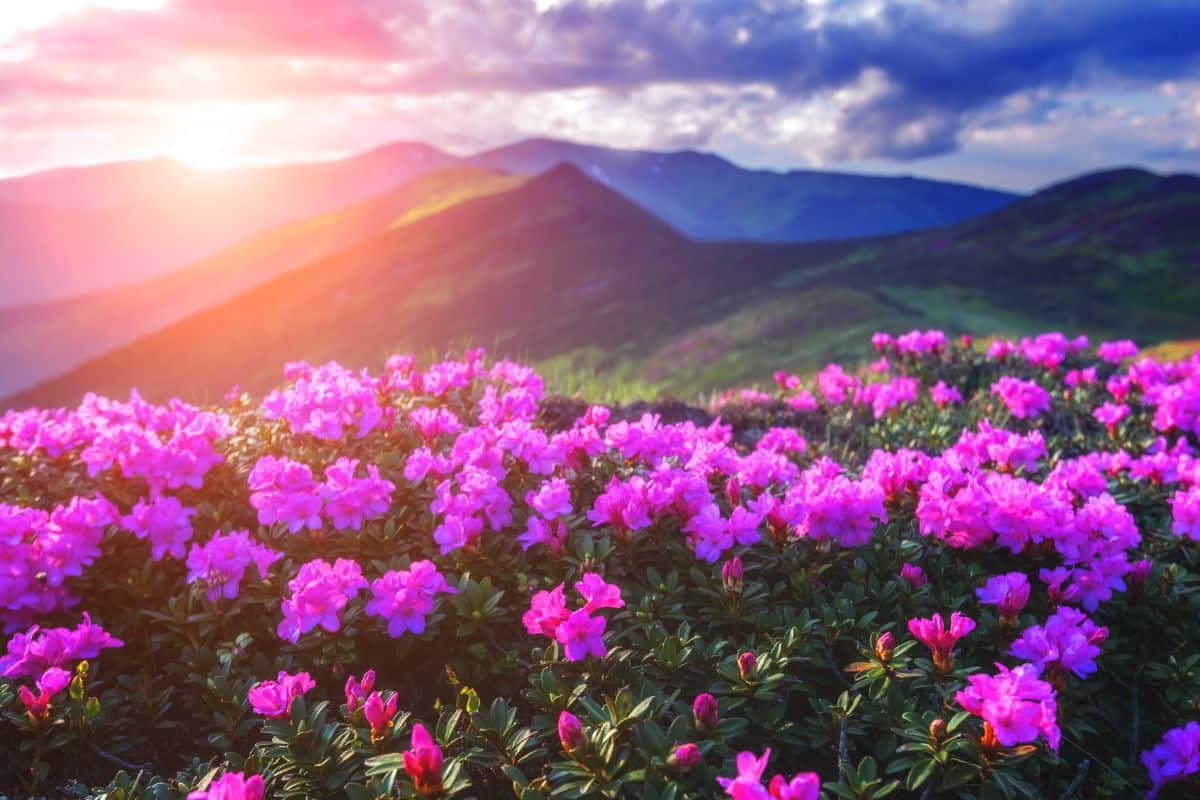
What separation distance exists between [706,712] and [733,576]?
80 centimetres

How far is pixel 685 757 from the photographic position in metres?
2.31

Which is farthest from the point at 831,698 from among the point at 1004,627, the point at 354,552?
the point at 354,552

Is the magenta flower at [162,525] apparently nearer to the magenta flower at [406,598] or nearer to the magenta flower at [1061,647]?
the magenta flower at [406,598]

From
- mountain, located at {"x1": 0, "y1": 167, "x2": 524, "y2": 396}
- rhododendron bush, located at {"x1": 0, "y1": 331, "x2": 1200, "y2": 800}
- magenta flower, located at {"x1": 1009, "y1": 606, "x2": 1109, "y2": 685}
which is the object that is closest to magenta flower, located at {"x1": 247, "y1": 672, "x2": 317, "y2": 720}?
rhododendron bush, located at {"x1": 0, "y1": 331, "x2": 1200, "y2": 800}

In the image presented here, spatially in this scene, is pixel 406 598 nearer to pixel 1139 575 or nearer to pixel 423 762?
pixel 423 762

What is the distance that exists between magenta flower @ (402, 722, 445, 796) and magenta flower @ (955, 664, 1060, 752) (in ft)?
5.13

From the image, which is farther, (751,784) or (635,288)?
(635,288)

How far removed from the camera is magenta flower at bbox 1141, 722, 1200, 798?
2.88 metres

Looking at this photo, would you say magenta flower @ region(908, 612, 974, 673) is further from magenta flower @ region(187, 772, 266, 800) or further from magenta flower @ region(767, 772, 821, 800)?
magenta flower @ region(187, 772, 266, 800)

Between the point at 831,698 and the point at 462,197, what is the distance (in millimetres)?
73746

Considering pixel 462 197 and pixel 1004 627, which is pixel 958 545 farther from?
pixel 462 197

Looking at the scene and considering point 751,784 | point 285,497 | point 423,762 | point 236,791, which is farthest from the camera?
point 285,497

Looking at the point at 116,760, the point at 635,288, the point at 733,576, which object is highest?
the point at 733,576

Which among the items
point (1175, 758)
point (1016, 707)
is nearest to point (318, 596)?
point (1016, 707)
